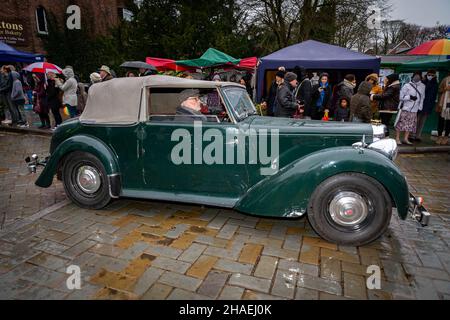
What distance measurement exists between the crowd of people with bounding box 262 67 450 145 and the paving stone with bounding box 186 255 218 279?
369cm

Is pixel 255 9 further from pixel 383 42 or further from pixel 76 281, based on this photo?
pixel 383 42

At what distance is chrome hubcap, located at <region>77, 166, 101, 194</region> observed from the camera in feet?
12.1

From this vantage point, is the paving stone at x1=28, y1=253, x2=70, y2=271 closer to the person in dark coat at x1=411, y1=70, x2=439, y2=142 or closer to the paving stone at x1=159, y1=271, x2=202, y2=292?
the paving stone at x1=159, y1=271, x2=202, y2=292

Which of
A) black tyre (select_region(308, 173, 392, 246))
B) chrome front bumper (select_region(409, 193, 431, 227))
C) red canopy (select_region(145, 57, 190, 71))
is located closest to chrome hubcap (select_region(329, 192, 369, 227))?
black tyre (select_region(308, 173, 392, 246))

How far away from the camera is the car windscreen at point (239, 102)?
337cm

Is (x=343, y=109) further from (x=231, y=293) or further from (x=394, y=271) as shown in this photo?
(x=231, y=293)

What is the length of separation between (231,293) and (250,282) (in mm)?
211

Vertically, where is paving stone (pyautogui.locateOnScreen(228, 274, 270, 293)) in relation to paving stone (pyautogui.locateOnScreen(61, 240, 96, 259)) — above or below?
below

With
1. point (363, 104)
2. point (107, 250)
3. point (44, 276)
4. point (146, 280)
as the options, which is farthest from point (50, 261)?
point (363, 104)

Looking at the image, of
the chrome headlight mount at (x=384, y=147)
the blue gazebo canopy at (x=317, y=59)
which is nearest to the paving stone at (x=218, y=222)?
the chrome headlight mount at (x=384, y=147)

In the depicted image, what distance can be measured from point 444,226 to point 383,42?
3634 centimetres

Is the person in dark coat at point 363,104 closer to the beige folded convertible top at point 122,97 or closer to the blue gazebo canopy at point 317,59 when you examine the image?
the blue gazebo canopy at point 317,59

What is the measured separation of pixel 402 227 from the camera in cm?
338
